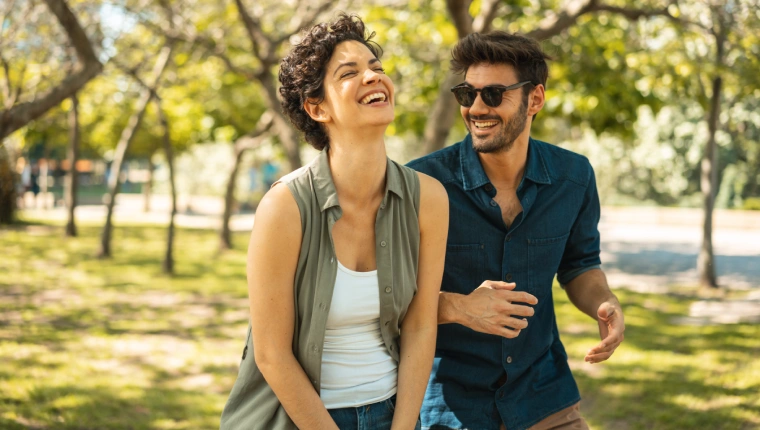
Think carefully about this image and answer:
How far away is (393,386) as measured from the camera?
8.12 feet

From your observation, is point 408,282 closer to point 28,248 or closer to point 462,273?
point 462,273

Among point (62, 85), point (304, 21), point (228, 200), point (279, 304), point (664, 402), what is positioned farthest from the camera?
point (228, 200)

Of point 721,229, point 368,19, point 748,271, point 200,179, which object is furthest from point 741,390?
point 200,179

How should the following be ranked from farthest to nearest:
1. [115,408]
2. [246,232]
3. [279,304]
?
1. [246,232]
2. [115,408]
3. [279,304]

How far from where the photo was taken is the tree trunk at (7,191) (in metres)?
21.0

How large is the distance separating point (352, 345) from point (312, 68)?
0.86 m

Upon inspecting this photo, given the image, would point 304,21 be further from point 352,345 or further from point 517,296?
point 352,345

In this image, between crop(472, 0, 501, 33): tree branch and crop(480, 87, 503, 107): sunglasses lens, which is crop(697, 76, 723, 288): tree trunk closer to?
crop(472, 0, 501, 33): tree branch

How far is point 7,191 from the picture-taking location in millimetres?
21328

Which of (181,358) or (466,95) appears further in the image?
(181,358)

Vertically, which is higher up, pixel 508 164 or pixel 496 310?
pixel 508 164

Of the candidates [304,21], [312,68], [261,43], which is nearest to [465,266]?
[312,68]

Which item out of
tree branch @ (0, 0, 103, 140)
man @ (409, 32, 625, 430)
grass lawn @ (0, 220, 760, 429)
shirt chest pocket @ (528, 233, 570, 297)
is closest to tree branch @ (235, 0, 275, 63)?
grass lawn @ (0, 220, 760, 429)

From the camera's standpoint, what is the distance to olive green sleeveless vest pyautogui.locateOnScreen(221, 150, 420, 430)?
229cm
